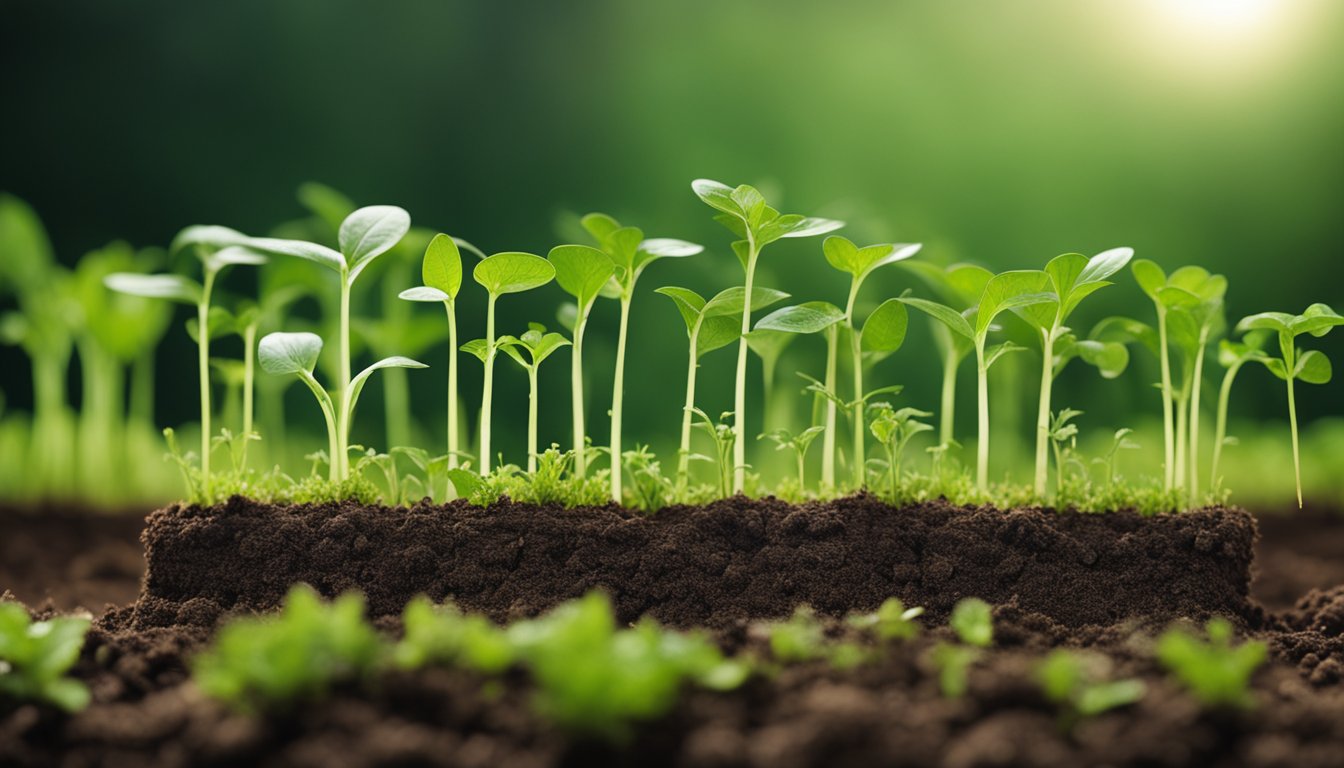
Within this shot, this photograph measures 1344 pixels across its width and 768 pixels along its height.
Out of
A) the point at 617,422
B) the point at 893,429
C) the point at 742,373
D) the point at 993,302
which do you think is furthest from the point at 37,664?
the point at 993,302

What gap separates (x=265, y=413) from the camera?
252cm

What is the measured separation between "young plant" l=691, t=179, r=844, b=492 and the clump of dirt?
0.14 meters

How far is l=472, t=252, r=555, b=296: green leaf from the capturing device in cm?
123

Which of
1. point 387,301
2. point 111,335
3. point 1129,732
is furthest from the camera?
point 111,335

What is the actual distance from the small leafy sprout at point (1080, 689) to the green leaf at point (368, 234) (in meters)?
0.93

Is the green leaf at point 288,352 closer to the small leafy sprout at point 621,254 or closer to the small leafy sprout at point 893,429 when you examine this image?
the small leafy sprout at point 621,254

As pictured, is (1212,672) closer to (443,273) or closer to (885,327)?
(885,327)

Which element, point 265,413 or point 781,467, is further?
point 265,413

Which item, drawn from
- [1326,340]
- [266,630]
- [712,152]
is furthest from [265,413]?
[1326,340]

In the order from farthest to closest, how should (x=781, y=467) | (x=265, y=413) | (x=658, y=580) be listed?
(x=265, y=413), (x=781, y=467), (x=658, y=580)

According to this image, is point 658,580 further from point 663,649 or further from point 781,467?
point 781,467

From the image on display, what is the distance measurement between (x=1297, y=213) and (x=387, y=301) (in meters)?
2.91

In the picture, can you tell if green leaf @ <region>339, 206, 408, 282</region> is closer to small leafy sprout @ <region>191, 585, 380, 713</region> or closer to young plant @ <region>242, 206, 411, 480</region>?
young plant @ <region>242, 206, 411, 480</region>

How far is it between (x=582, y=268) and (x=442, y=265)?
0.19m
